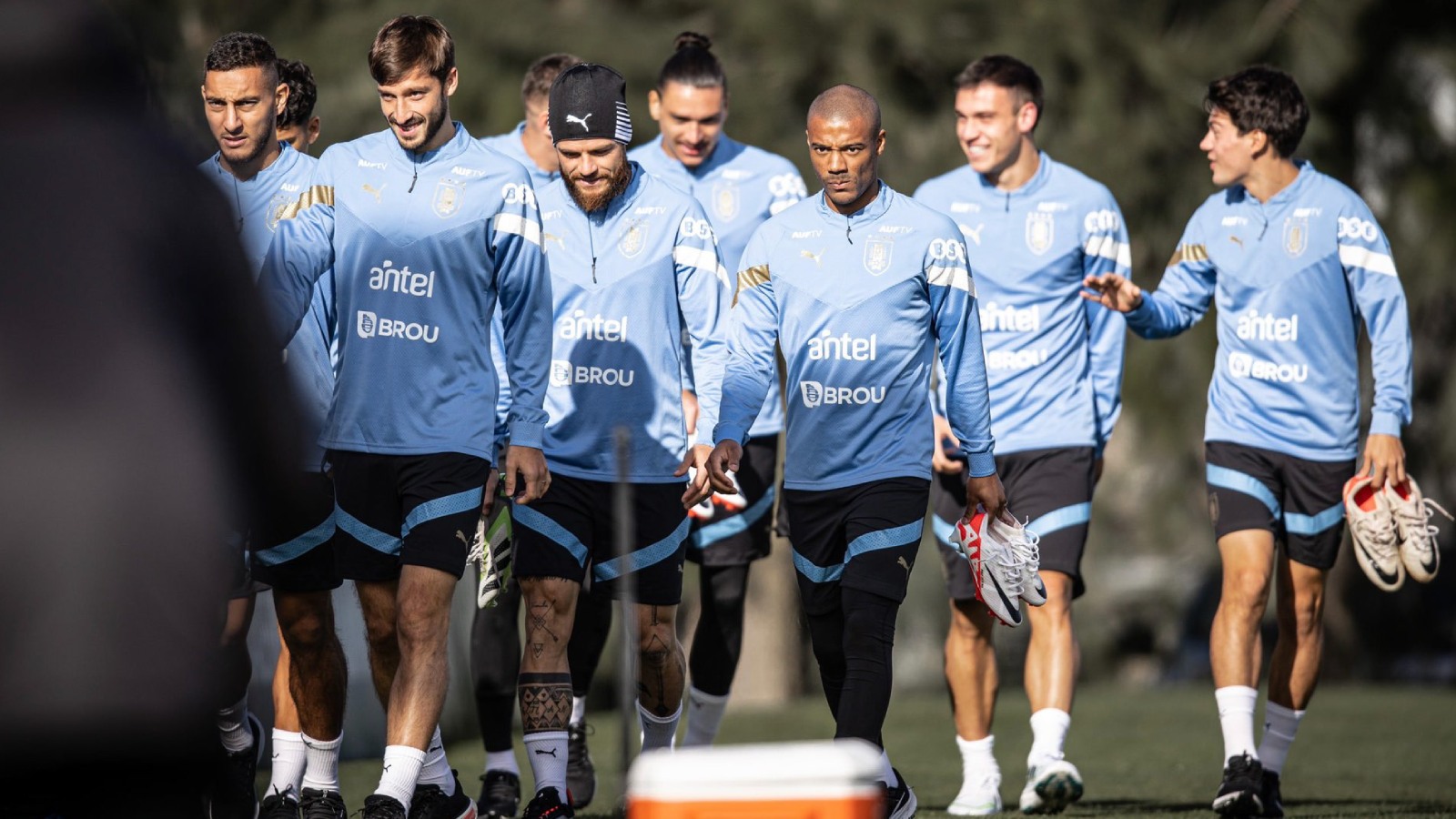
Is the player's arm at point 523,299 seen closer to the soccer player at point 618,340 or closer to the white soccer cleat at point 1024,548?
the soccer player at point 618,340

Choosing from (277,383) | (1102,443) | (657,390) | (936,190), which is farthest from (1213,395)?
(277,383)

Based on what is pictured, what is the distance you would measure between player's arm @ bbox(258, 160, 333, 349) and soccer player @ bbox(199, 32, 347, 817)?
0.07 metres

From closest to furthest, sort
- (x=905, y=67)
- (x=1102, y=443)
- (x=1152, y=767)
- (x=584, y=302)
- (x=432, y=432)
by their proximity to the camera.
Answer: (x=432, y=432) < (x=584, y=302) < (x=1102, y=443) < (x=1152, y=767) < (x=905, y=67)

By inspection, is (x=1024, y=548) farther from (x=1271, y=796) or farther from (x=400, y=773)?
(x=400, y=773)

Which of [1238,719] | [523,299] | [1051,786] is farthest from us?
[1238,719]

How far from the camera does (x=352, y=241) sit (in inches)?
255

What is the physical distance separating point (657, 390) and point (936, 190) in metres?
2.07

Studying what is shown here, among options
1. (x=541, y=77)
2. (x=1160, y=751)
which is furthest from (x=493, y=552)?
(x=1160, y=751)

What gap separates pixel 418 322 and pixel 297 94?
188cm

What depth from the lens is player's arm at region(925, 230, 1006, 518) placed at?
6555 millimetres

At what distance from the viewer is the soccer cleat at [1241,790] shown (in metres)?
7.27

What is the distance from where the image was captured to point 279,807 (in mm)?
6602

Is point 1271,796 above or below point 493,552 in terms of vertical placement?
below

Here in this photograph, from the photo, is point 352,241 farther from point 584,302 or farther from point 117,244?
point 117,244
